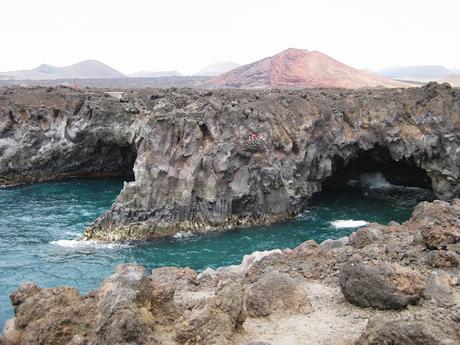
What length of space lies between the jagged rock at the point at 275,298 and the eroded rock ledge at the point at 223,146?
81.3ft

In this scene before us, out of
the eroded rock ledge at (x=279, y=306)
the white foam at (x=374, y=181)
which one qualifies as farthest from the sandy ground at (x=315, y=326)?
the white foam at (x=374, y=181)

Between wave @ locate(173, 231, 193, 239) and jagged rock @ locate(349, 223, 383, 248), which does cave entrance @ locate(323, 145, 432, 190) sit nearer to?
wave @ locate(173, 231, 193, 239)

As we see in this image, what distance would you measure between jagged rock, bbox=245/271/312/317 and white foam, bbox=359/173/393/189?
4358cm

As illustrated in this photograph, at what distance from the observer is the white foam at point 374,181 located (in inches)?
2293

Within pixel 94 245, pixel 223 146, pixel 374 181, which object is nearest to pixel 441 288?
pixel 94 245

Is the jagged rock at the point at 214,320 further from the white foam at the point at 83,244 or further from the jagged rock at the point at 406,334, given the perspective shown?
the white foam at the point at 83,244

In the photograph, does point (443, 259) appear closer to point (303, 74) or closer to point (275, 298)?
point (275, 298)

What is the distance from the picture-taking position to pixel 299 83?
372ft

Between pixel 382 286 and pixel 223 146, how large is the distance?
29632 millimetres

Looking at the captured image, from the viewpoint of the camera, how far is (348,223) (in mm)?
44000

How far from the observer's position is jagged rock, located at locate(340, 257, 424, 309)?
594 inches

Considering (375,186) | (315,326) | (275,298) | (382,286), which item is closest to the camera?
(315,326)

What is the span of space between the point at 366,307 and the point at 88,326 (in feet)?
27.9

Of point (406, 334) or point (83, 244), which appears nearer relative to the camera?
point (406, 334)
